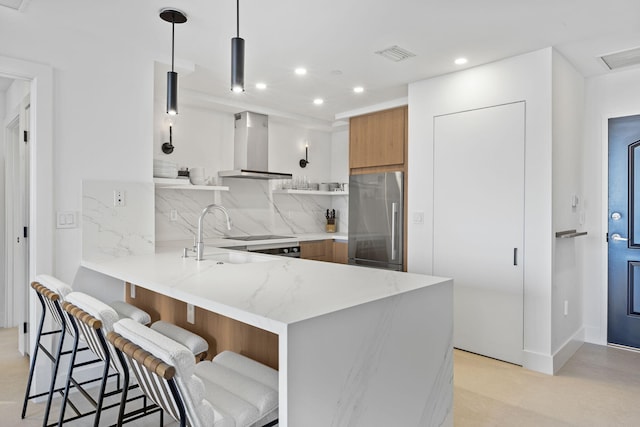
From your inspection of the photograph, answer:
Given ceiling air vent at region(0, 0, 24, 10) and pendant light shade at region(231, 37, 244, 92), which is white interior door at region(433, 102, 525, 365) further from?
ceiling air vent at region(0, 0, 24, 10)

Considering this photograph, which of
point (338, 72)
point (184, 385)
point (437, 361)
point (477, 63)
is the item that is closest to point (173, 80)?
point (338, 72)


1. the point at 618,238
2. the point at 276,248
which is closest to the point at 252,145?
the point at 276,248

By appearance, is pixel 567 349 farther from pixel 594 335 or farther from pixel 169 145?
pixel 169 145

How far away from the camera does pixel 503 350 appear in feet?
10.9

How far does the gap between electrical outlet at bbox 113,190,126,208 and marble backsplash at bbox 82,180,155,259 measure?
0.6 inches

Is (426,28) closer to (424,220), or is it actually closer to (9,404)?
(424,220)

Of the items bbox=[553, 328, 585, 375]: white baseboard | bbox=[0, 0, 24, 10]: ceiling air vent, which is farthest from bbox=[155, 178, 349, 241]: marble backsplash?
bbox=[553, 328, 585, 375]: white baseboard

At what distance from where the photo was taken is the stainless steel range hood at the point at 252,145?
4812 mm

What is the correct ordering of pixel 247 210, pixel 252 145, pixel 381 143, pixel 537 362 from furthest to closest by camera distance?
pixel 247 210, pixel 252 145, pixel 381 143, pixel 537 362

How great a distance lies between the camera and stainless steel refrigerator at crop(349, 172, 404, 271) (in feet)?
14.2

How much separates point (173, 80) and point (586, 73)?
3558 millimetres

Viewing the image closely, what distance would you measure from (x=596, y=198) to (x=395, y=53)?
2.36 meters

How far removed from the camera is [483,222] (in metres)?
3.43

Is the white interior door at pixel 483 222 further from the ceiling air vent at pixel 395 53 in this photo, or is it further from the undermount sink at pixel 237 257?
the undermount sink at pixel 237 257
